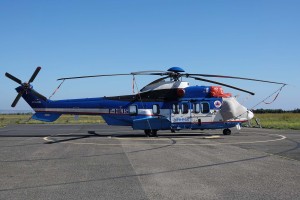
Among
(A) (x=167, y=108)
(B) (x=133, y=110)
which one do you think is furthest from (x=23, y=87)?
(A) (x=167, y=108)

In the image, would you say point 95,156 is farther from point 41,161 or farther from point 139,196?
point 139,196

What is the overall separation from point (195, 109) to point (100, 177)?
16493mm

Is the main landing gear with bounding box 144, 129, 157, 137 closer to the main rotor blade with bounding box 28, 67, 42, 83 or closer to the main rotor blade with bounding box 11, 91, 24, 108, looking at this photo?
the main rotor blade with bounding box 28, 67, 42, 83

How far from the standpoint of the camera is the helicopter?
25188mm

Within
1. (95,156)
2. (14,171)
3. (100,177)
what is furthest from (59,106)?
(100,177)

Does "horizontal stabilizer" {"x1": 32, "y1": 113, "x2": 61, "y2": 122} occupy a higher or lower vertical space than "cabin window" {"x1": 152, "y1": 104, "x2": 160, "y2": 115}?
lower

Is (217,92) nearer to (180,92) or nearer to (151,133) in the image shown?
(180,92)

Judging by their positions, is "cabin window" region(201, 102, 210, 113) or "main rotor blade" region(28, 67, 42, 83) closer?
"cabin window" region(201, 102, 210, 113)

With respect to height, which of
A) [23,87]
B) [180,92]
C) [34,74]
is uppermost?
[34,74]

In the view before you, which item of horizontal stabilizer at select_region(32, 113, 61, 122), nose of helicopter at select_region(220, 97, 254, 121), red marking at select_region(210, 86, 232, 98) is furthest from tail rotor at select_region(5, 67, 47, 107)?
nose of helicopter at select_region(220, 97, 254, 121)

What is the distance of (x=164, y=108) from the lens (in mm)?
25312

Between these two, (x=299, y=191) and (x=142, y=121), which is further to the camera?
(x=142, y=121)

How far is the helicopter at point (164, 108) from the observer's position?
2519cm

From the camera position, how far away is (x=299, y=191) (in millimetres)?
7758
